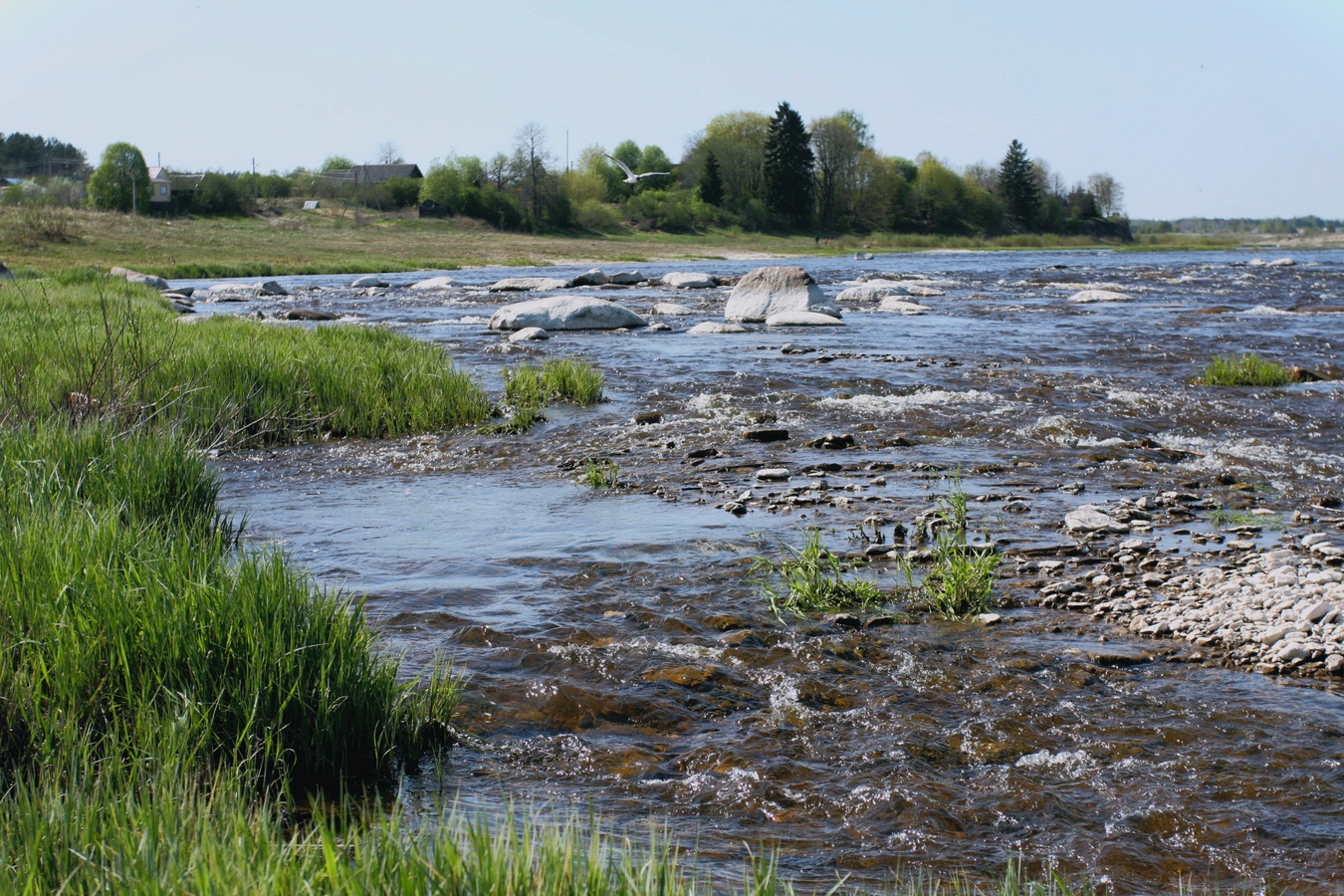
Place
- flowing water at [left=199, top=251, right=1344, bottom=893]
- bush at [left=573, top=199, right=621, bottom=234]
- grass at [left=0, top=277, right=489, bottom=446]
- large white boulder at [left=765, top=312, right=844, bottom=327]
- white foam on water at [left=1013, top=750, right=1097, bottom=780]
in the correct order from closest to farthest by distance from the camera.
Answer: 1. flowing water at [left=199, top=251, right=1344, bottom=893]
2. white foam on water at [left=1013, top=750, right=1097, bottom=780]
3. grass at [left=0, top=277, right=489, bottom=446]
4. large white boulder at [left=765, top=312, right=844, bottom=327]
5. bush at [left=573, top=199, right=621, bottom=234]

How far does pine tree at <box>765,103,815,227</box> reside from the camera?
Answer: 9556 cm

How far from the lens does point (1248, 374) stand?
13.2 metres

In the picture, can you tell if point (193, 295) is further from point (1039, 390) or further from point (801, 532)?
point (801, 532)

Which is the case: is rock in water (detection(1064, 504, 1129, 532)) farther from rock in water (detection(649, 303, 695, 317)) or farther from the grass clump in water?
rock in water (detection(649, 303, 695, 317))

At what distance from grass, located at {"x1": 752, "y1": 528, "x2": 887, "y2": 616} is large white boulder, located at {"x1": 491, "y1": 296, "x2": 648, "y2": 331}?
15.8 meters

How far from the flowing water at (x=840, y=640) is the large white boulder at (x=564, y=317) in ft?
26.3

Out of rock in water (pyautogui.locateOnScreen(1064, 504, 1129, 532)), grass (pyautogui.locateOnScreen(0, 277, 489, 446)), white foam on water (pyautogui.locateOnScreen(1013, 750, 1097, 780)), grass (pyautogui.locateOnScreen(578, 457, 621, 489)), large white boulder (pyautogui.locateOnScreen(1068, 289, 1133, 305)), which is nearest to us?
white foam on water (pyautogui.locateOnScreen(1013, 750, 1097, 780))

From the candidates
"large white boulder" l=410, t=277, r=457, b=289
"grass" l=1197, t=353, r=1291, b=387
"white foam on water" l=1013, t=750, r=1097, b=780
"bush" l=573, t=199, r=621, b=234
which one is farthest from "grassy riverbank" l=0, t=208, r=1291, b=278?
"white foam on water" l=1013, t=750, r=1097, b=780

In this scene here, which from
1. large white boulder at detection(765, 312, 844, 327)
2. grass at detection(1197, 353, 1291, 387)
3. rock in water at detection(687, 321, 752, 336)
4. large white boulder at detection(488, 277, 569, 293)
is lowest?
grass at detection(1197, 353, 1291, 387)

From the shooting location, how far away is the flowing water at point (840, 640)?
11.3ft

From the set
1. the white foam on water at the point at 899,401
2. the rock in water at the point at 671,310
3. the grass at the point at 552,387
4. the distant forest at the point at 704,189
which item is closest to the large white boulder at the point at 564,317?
the rock in water at the point at 671,310

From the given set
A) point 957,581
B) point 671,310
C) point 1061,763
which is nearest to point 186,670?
point 1061,763

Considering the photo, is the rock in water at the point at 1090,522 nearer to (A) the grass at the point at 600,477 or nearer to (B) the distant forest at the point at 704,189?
(A) the grass at the point at 600,477

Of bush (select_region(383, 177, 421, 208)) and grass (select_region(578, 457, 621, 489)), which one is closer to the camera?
grass (select_region(578, 457, 621, 489))
